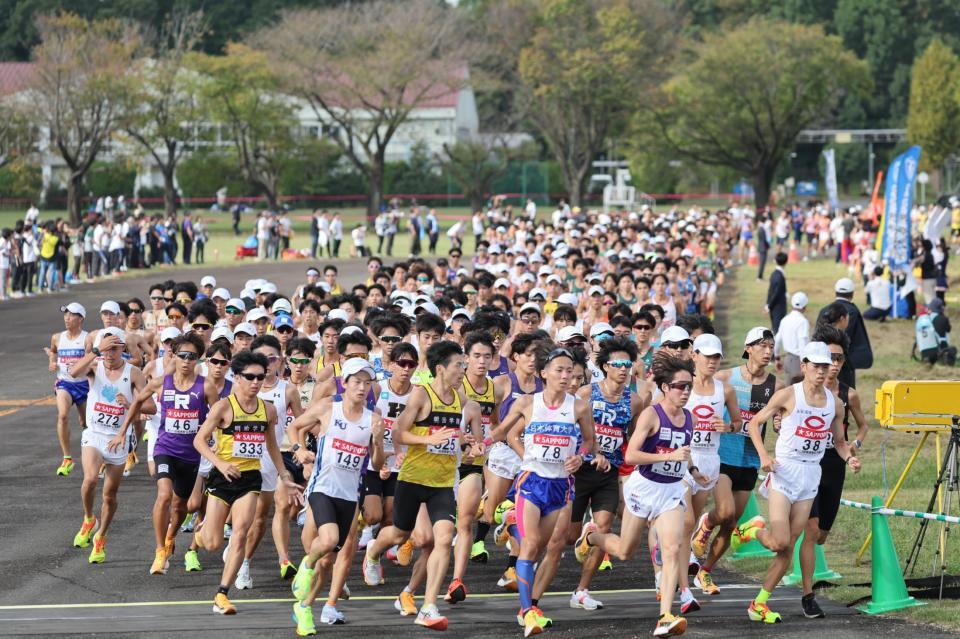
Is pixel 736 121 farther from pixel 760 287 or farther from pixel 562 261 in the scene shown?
pixel 562 261

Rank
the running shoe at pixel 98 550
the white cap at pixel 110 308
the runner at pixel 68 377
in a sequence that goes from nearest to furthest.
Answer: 1. the running shoe at pixel 98 550
2. the white cap at pixel 110 308
3. the runner at pixel 68 377

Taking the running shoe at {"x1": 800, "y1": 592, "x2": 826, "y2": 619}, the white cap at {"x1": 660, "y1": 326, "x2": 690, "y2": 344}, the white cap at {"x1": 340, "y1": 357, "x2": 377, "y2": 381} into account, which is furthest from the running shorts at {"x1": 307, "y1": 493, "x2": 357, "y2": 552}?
the running shoe at {"x1": 800, "y1": 592, "x2": 826, "y2": 619}

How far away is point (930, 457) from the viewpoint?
17844mm

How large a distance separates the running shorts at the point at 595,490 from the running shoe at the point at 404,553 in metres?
1.76

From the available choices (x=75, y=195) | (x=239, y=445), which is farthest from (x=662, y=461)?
(x=75, y=195)

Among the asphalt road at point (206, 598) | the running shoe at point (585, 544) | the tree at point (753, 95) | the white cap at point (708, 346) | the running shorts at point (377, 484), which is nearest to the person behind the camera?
the asphalt road at point (206, 598)

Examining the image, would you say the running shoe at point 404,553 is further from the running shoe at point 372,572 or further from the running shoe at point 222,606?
the running shoe at point 222,606

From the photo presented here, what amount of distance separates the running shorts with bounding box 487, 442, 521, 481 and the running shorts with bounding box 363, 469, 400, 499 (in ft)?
2.64

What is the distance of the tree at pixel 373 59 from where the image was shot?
Result: 68.5 metres

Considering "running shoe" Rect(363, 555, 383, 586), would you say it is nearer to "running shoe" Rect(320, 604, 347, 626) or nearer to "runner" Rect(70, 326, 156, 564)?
"running shoe" Rect(320, 604, 347, 626)

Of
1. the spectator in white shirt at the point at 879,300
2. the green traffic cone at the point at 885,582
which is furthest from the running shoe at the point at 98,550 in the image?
the spectator in white shirt at the point at 879,300

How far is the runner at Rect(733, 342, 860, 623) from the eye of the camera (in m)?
10.5

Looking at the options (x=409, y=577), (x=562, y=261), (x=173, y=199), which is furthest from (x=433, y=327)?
(x=173, y=199)

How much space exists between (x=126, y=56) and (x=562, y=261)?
43973mm
